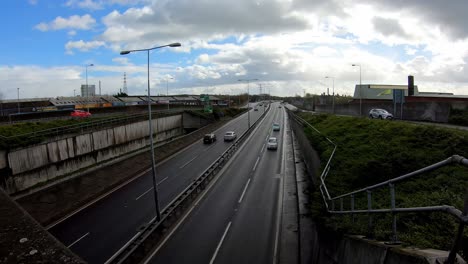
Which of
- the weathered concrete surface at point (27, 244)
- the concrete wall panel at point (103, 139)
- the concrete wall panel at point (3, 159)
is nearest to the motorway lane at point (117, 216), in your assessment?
the concrete wall panel at point (103, 139)

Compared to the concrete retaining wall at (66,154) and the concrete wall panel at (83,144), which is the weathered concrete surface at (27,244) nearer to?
the concrete retaining wall at (66,154)

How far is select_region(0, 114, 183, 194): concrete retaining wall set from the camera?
25.9 metres

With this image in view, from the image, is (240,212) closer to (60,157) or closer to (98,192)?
(98,192)

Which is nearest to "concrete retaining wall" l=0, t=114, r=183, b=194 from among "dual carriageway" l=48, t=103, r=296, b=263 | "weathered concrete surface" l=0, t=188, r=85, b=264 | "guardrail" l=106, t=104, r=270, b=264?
"dual carriageway" l=48, t=103, r=296, b=263

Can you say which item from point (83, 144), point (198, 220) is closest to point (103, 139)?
point (83, 144)

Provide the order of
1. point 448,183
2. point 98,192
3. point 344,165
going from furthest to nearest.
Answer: point 98,192
point 344,165
point 448,183

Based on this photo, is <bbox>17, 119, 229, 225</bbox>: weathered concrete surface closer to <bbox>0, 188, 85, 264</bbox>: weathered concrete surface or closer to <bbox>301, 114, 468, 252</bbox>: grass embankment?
<bbox>301, 114, 468, 252</bbox>: grass embankment

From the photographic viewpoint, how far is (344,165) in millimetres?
20422

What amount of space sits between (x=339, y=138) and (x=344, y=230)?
20886 mm

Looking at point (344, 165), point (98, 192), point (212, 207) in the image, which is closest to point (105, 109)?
point (98, 192)

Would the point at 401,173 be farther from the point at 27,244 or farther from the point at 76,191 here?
the point at 76,191

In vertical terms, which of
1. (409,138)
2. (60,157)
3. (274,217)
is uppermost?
(409,138)

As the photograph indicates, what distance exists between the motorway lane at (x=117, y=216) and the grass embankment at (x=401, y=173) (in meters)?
10.7

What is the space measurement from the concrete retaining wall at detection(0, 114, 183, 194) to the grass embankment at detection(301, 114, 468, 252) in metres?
21.1
